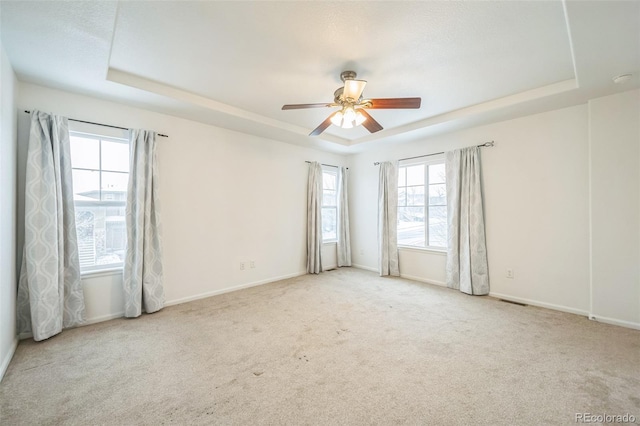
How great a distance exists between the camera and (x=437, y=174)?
4582mm

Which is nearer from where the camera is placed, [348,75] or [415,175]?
[348,75]

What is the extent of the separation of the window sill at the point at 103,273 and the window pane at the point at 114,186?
33.4 inches

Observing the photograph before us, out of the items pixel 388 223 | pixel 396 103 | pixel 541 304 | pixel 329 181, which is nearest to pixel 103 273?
pixel 396 103

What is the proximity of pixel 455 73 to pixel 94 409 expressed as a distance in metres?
4.07

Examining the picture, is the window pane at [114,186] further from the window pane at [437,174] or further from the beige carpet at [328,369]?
the window pane at [437,174]

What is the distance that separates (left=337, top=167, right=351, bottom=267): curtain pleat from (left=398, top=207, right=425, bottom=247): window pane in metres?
1.17

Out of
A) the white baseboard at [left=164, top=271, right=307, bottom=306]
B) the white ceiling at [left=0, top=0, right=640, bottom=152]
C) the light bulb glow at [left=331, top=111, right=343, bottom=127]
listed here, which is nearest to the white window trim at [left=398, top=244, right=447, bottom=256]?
the white baseboard at [left=164, top=271, right=307, bottom=306]

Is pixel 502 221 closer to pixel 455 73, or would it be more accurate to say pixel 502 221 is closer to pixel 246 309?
pixel 455 73

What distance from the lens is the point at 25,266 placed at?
2516 millimetres

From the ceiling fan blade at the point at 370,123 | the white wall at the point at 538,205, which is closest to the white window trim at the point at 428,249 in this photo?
the white wall at the point at 538,205

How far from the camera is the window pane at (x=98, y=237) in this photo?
2961 millimetres

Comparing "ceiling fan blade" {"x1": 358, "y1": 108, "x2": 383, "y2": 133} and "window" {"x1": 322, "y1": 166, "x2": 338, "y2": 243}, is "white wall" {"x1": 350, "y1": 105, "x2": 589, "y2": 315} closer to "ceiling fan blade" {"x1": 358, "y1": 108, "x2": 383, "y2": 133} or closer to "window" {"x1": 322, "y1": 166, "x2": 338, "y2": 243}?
"ceiling fan blade" {"x1": 358, "y1": 108, "x2": 383, "y2": 133}

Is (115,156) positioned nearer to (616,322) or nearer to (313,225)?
(313,225)

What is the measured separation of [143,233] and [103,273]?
60 cm
